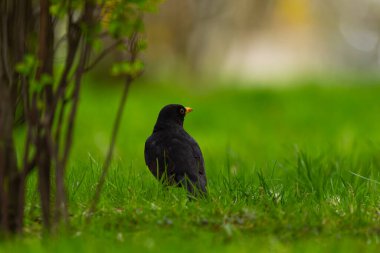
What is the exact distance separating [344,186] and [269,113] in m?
7.35

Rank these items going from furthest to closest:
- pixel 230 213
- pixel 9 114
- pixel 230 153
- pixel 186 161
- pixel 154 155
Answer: pixel 230 153, pixel 154 155, pixel 186 161, pixel 230 213, pixel 9 114

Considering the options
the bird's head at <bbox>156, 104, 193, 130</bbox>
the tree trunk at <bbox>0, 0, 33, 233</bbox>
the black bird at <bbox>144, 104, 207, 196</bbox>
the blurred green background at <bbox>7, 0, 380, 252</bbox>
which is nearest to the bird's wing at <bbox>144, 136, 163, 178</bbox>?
the black bird at <bbox>144, 104, 207, 196</bbox>

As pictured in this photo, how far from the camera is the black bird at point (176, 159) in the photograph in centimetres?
541

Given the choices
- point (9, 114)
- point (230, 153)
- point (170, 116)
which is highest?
point (9, 114)

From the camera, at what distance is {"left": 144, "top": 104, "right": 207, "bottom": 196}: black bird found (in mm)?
5414

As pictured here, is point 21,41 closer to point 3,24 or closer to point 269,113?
point 3,24

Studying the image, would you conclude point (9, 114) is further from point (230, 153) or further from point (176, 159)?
point (230, 153)

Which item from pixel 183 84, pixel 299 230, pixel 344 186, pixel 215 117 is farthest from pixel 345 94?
pixel 299 230

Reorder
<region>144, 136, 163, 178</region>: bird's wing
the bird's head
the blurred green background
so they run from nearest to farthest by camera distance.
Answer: the blurred green background < <region>144, 136, 163, 178</region>: bird's wing < the bird's head

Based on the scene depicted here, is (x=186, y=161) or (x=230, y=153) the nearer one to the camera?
(x=186, y=161)

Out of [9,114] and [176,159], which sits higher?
[9,114]

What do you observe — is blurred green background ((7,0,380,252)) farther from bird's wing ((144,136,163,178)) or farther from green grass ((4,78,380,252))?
bird's wing ((144,136,163,178))

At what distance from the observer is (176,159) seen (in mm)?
5637

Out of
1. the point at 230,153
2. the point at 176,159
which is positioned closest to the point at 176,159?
the point at 176,159
